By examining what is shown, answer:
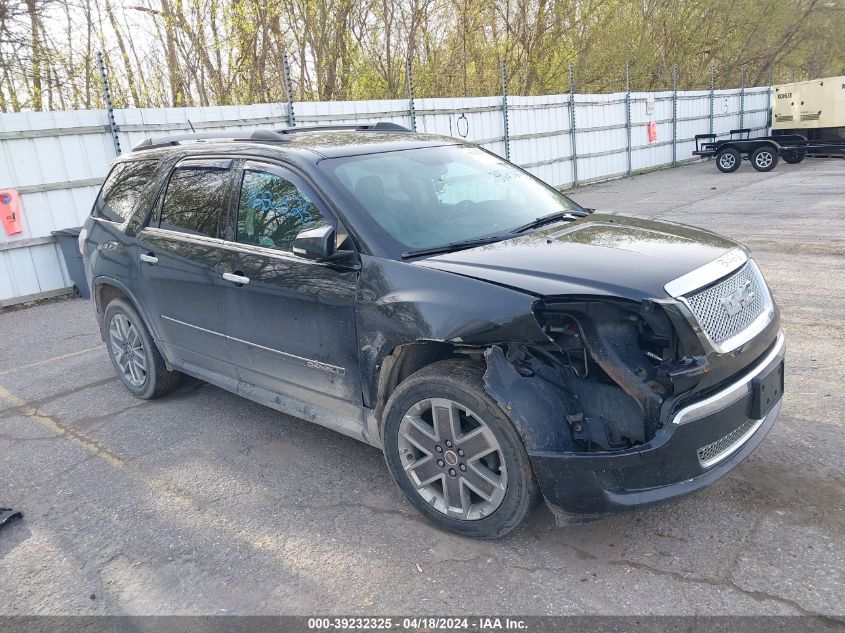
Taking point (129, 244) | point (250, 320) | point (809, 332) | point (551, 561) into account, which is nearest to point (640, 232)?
point (551, 561)

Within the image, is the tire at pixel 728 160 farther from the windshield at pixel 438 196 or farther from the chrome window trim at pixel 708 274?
the chrome window trim at pixel 708 274

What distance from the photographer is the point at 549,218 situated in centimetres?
395

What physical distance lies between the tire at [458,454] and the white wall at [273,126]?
25.3ft

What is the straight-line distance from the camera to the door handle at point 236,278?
3918 mm

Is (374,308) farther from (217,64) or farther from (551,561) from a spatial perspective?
(217,64)

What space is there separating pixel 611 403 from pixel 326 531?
1522 mm

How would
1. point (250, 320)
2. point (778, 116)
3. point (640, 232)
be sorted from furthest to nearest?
Result: point (778, 116) → point (250, 320) → point (640, 232)

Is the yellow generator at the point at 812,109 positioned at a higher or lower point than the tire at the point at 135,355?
higher

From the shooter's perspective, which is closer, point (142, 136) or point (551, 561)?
point (551, 561)

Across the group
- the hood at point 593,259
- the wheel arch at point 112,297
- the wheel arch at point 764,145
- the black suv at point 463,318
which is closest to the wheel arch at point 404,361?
the black suv at point 463,318

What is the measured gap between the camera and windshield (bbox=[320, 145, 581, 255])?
3564 mm

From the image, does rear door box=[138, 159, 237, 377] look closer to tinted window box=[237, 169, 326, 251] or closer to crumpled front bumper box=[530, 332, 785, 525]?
tinted window box=[237, 169, 326, 251]

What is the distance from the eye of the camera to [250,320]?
3975mm

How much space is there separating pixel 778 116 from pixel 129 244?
66.5 ft
